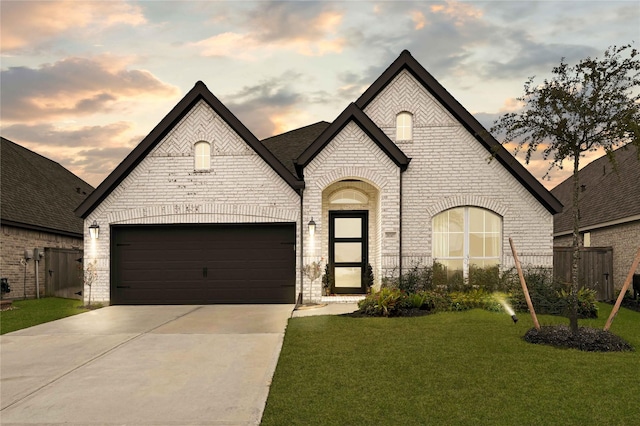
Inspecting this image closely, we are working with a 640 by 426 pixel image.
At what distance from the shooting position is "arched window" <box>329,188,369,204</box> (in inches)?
642

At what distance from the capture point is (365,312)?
478 inches

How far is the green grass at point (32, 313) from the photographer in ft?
39.3

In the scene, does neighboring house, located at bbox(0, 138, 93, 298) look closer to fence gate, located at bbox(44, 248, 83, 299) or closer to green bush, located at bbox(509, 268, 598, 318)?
fence gate, located at bbox(44, 248, 83, 299)

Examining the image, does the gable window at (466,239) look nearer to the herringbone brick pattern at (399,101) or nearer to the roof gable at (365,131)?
the roof gable at (365,131)

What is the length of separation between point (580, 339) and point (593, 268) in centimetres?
1072

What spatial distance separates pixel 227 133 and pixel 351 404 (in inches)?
428

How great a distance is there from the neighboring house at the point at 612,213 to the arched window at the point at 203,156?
12.9m

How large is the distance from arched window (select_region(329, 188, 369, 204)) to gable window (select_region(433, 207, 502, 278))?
250 centimetres

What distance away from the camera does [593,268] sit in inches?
709

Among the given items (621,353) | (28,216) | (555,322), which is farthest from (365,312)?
(28,216)

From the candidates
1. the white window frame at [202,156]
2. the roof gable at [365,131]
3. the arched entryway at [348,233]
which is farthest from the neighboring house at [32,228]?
the roof gable at [365,131]

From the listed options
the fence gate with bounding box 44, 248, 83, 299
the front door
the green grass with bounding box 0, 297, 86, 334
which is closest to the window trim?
the front door

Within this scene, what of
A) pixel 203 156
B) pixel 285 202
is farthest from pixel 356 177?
pixel 203 156

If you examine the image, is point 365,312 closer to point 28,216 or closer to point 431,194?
point 431,194
